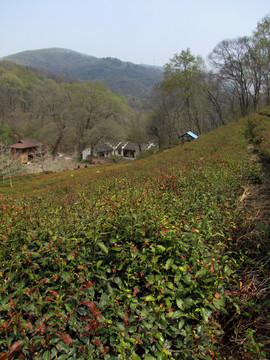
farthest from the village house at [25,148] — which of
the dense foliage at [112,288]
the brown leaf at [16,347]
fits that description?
the brown leaf at [16,347]

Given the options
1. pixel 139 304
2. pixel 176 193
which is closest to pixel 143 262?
pixel 139 304

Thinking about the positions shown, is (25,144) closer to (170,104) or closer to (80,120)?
(80,120)

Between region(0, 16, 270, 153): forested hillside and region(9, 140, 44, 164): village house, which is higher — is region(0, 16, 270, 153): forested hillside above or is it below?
above

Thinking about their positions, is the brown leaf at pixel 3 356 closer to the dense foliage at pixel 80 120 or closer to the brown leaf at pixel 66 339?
the brown leaf at pixel 66 339

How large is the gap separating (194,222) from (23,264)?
203 centimetres

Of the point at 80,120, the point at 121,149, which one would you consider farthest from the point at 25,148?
the point at 121,149

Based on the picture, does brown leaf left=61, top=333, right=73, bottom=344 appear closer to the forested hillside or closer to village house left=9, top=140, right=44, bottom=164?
the forested hillside

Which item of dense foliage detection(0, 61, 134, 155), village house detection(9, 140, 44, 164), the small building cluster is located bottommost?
the small building cluster

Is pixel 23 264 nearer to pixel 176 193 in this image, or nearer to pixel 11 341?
pixel 11 341

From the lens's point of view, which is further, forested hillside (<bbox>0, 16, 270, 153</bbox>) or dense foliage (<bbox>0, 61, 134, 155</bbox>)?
dense foliage (<bbox>0, 61, 134, 155</bbox>)

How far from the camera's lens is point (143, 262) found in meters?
2.40

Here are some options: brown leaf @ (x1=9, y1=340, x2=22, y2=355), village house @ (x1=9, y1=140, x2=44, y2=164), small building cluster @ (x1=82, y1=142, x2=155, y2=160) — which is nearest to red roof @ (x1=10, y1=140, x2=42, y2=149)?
village house @ (x1=9, y1=140, x2=44, y2=164)

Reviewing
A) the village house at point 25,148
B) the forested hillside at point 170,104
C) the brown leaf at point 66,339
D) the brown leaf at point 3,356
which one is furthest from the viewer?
the village house at point 25,148

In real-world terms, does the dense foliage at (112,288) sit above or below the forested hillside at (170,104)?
below
